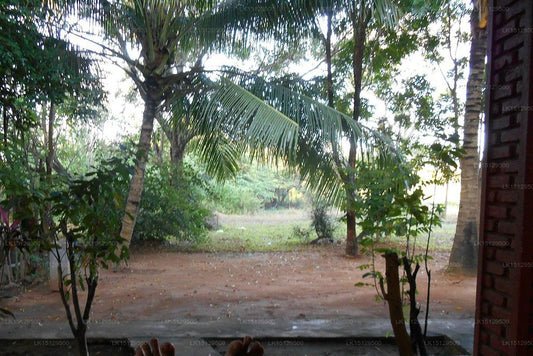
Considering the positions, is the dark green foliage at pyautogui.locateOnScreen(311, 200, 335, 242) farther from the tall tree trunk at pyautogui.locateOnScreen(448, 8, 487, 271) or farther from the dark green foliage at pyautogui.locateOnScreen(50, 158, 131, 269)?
the dark green foliage at pyautogui.locateOnScreen(50, 158, 131, 269)

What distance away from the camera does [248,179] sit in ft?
83.4

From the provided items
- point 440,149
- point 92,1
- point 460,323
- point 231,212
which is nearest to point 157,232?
point 92,1

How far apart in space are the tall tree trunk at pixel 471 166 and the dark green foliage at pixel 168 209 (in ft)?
22.7

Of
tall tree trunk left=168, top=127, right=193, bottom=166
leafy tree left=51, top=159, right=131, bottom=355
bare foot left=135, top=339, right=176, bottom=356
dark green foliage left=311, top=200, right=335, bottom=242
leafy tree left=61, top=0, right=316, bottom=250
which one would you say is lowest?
dark green foliage left=311, top=200, right=335, bottom=242

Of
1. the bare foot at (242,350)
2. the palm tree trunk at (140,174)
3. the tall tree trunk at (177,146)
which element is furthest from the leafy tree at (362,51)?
the bare foot at (242,350)

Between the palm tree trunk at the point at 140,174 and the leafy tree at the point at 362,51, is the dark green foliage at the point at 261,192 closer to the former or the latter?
the leafy tree at the point at 362,51

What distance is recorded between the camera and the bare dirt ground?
5.50 metres

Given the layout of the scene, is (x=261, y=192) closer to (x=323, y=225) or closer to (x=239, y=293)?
(x=323, y=225)

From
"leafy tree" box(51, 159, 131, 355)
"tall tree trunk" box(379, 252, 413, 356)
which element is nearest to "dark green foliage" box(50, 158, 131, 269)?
"leafy tree" box(51, 159, 131, 355)

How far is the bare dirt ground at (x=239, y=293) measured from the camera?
5496 mm

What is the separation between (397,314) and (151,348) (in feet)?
4.41

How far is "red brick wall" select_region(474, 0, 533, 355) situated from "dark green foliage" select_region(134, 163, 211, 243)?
32.7 ft

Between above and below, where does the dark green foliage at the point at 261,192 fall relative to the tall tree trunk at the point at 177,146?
below

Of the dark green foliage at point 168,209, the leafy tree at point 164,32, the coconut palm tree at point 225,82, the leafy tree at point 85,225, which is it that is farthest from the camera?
the dark green foliage at point 168,209
